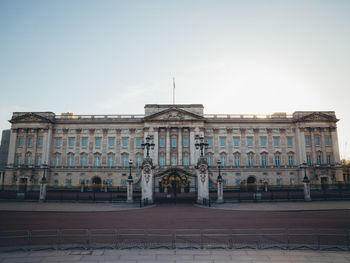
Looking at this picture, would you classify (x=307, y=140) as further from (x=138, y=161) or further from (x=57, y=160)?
(x=57, y=160)

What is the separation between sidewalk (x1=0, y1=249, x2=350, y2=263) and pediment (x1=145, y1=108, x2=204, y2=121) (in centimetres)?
4682

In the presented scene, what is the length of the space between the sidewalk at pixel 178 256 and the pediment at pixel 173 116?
1844 inches

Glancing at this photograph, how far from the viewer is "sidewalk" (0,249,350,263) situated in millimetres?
9633

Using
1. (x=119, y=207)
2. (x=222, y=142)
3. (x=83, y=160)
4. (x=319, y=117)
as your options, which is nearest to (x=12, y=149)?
(x=83, y=160)

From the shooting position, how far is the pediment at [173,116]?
56844mm

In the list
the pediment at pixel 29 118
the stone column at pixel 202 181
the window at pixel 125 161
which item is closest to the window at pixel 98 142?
the window at pixel 125 161

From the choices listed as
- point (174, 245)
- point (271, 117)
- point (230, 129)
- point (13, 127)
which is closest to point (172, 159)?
point (230, 129)

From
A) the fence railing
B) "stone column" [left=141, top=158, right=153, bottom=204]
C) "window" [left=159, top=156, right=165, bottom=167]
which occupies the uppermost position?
"window" [left=159, top=156, right=165, bottom=167]

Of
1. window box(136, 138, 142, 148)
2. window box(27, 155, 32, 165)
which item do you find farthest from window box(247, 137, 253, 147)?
window box(27, 155, 32, 165)

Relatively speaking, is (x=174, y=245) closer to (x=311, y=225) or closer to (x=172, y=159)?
(x=311, y=225)

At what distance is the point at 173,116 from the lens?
57219 millimetres

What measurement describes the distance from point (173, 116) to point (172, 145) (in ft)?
22.6

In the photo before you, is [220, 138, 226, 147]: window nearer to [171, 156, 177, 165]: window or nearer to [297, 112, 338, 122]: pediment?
[171, 156, 177, 165]: window

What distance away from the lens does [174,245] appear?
11.0 meters
